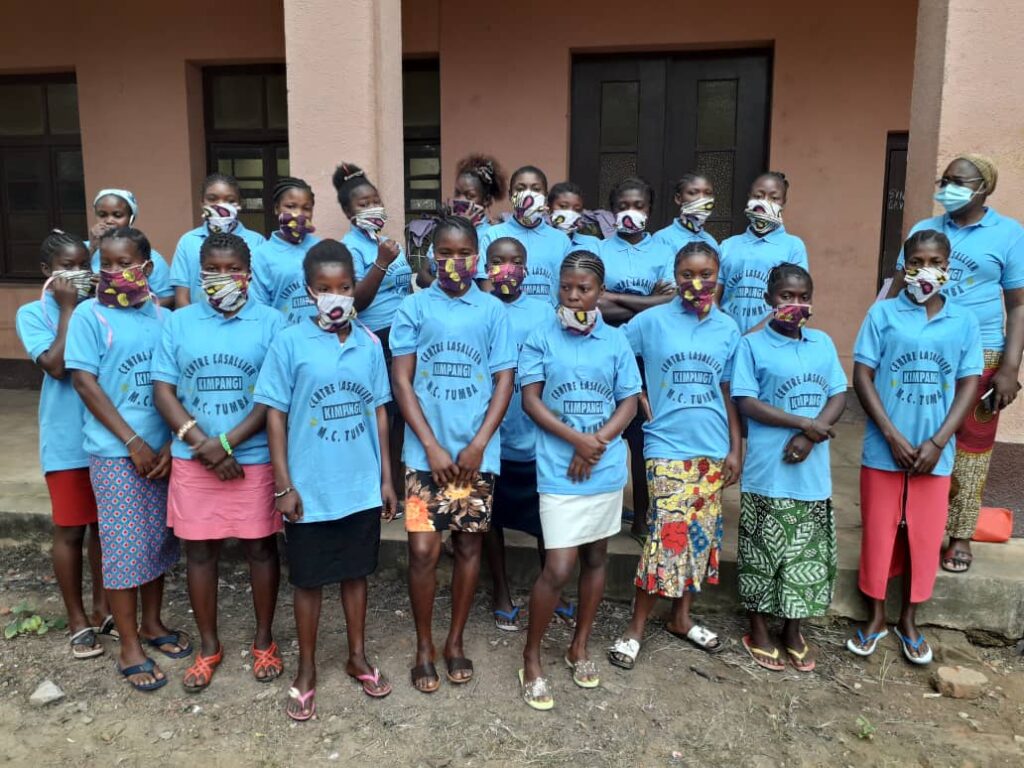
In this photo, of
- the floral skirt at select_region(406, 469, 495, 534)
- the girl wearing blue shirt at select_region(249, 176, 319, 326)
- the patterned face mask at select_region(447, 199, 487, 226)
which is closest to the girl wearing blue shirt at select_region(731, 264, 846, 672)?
the floral skirt at select_region(406, 469, 495, 534)

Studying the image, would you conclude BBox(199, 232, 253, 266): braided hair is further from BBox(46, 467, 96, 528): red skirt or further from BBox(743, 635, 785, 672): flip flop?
BBox(743, 635, 785, 672): flip flop

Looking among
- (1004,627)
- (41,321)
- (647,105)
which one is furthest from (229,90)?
(1004,627)

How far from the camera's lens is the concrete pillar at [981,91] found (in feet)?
11.8

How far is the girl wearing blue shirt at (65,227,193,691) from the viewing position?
115 inches

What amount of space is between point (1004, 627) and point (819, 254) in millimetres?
3473

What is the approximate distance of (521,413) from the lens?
329 cm

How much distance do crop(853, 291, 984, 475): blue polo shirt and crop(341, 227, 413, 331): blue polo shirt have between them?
80.2 inches

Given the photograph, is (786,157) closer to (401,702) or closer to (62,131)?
(401,702)

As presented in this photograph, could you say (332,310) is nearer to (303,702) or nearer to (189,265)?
(189,265)

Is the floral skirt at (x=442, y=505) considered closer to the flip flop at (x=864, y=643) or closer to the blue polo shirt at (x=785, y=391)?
the blue polo shirt at (x=785, y=391)

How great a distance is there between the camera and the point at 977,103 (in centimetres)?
365

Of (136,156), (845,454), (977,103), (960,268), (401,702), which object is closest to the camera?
(401,702)

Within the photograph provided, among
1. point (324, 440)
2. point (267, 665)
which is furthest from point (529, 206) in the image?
point (267, 665)

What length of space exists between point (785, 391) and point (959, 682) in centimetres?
131
